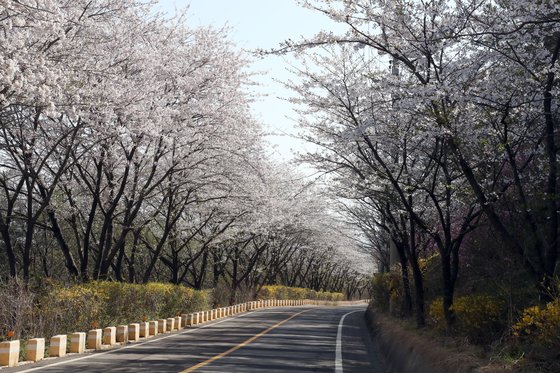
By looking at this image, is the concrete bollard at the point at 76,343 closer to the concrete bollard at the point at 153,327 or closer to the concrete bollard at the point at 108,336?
the concrete bollard at the point at 108,336

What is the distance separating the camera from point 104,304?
22.0 meters

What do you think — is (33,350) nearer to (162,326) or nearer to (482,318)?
(482,318)

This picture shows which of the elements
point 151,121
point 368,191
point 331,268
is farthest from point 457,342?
point 331,268

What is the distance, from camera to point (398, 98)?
49.0 feet

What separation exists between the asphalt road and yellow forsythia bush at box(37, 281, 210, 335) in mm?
1466

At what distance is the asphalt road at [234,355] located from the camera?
48.8 feet

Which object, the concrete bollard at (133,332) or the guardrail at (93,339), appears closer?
the guardrail at (93,339)

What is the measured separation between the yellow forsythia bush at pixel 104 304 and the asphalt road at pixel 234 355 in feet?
4.81

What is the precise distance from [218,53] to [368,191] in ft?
27.9

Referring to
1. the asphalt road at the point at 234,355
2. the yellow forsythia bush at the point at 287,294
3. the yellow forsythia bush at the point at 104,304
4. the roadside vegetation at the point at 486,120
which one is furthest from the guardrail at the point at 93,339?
the yellow forsythia bush at the point at 287,294

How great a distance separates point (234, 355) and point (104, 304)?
19.1ft

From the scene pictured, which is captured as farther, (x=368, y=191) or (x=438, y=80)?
(x=368, y=191)

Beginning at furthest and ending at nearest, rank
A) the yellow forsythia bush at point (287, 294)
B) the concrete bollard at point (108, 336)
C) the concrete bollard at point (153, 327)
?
1. the yellow forsythia bush at point (287, 294)
2. the concrete bollard at point (153, 327)
3. the concrete bollard at point (108, 336)

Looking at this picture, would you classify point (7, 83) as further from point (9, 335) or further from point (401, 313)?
point (401, 313)
